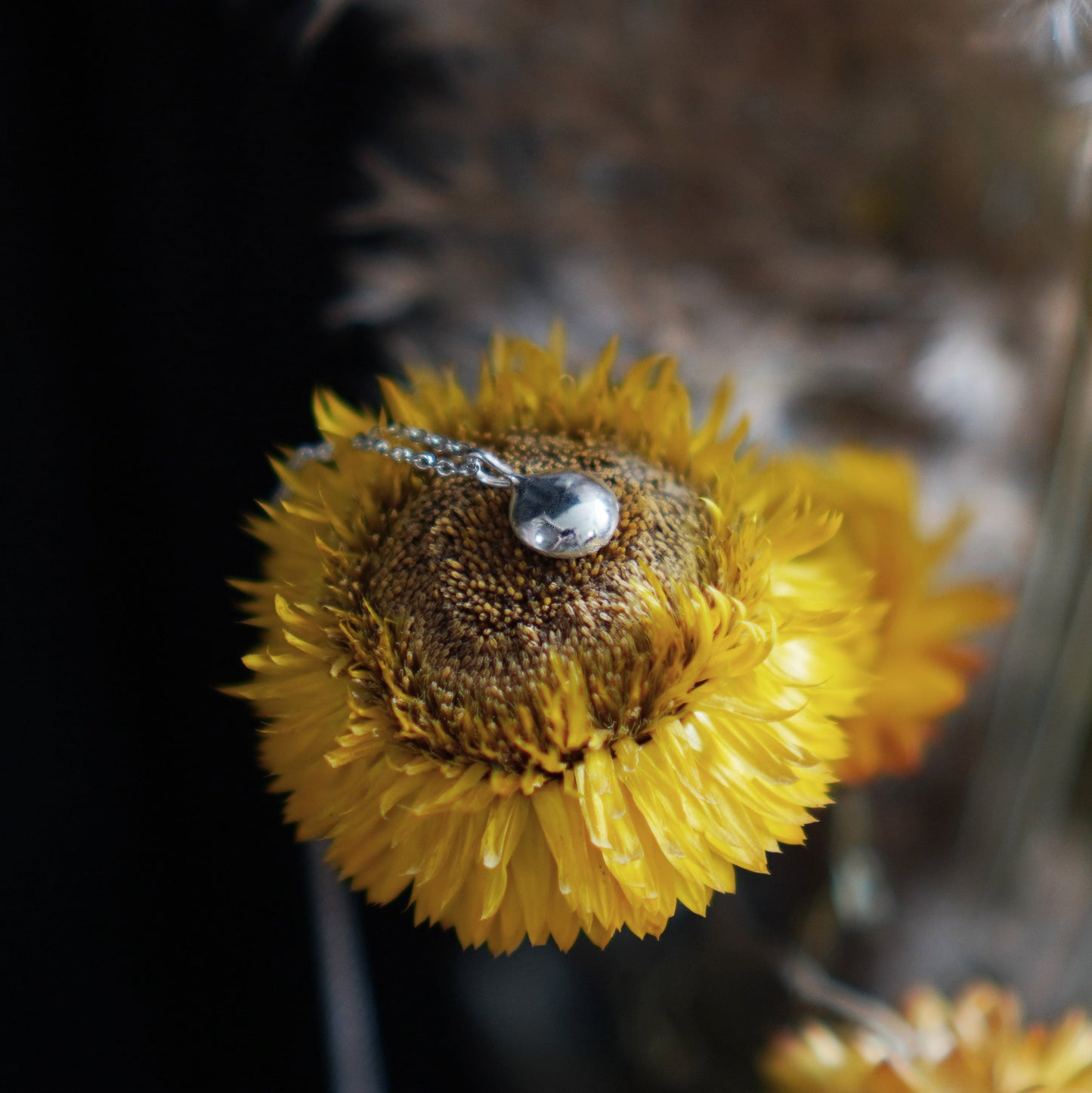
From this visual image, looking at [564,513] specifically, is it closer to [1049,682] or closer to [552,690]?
[552,690]

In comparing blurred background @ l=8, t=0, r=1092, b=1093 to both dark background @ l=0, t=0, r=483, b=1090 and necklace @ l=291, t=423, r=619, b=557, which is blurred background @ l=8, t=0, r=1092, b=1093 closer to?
dark background @ l=0, t=0, r=483, b=1090

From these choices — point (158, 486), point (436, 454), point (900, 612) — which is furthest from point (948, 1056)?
Result: point (158, 486)

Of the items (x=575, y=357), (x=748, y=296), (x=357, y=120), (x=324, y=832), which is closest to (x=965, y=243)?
(x=748, y=296)

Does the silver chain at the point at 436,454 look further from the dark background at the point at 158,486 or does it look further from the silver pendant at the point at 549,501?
the dark background at the point at 158,486

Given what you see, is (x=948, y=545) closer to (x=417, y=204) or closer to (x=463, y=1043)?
(x=417, y=204)

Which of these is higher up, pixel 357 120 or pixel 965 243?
pixel 357 120

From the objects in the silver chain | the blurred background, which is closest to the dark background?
the blurred background

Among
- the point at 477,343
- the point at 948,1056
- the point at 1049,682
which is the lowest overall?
the point at 948,1056
